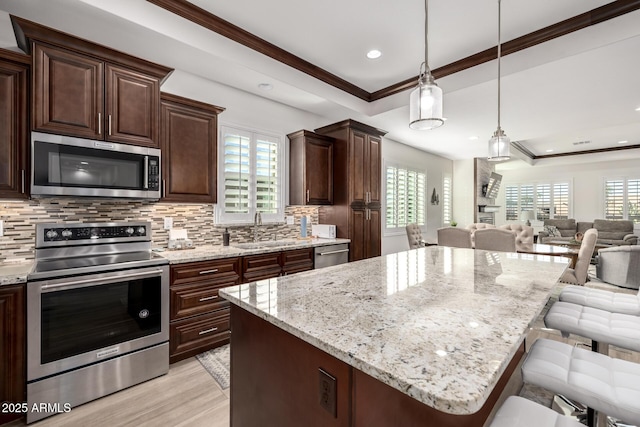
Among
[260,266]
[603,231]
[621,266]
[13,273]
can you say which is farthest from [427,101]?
[603,231]

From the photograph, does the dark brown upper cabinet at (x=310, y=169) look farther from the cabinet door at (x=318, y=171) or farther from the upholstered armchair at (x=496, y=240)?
the upholstered armchair at (x=496, y=240)

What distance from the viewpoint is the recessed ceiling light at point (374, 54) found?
119 inches

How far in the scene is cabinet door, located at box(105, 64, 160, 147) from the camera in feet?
7.38

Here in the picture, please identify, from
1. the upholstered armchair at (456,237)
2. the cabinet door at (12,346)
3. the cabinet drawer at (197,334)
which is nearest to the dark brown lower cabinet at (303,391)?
the cabinet drawer at (197,334)

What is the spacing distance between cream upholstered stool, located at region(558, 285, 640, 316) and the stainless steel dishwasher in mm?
2291

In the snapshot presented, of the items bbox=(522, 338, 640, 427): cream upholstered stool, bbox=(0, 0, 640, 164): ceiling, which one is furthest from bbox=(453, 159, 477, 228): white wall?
bbox=(522, 338, 640, 427): cream upholstered stool

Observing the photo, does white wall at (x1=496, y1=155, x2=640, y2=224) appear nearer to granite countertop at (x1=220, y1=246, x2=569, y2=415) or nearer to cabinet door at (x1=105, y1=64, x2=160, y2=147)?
granite countertop at (x1=220, y1=246, x2=569, y2=415)

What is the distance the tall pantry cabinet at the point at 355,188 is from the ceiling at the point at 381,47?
0.32 metres

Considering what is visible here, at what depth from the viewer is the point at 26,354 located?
179 cm

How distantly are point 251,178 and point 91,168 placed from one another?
1660 mm

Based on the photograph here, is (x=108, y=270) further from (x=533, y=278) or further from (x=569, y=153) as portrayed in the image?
(x=569, y=153)

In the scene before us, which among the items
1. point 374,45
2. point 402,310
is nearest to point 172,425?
point 402,310

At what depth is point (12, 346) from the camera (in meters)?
1.75

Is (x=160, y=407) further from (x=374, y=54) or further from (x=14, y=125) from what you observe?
(x=374, y=54)
